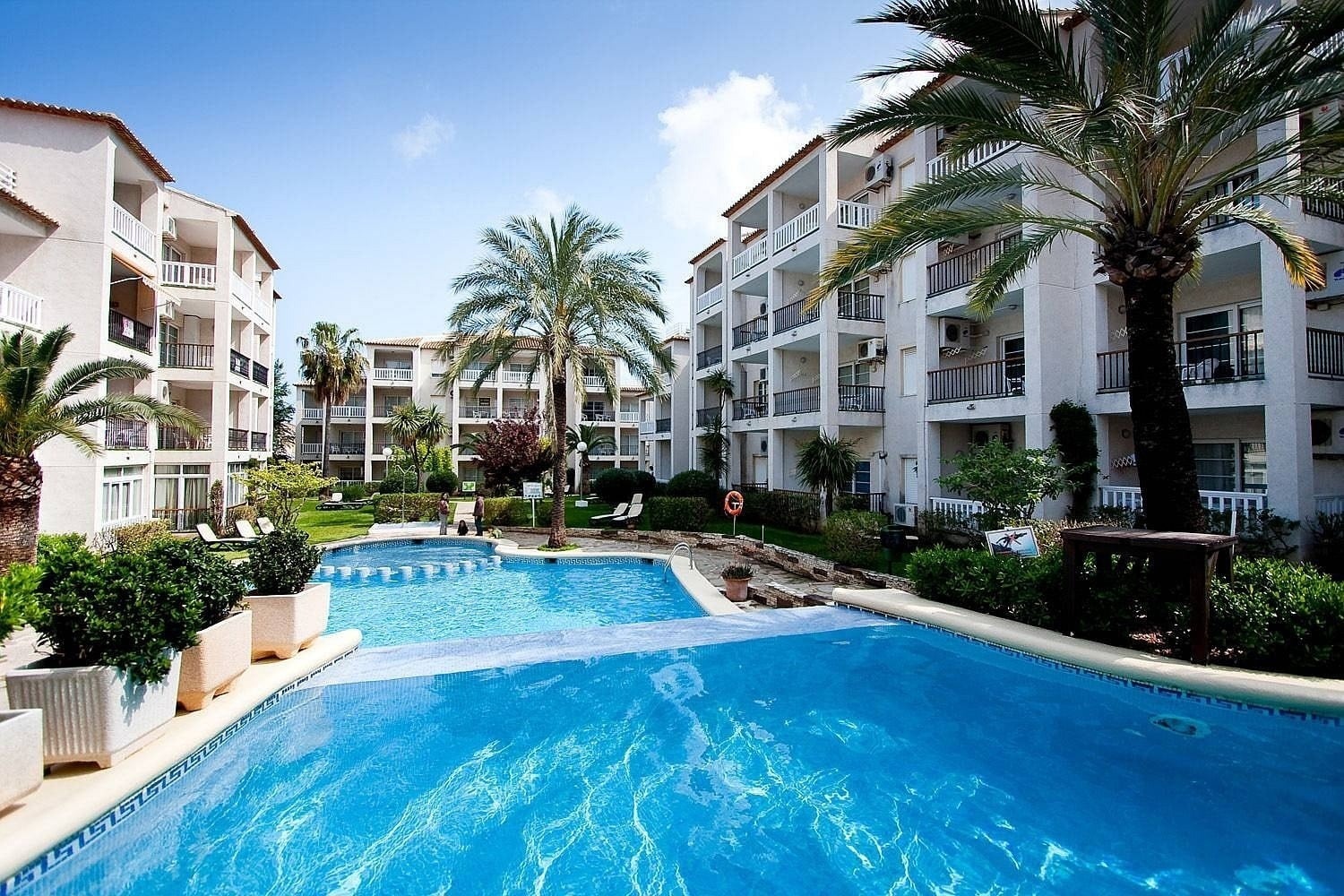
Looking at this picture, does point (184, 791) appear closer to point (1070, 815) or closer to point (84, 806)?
point (84, 806)

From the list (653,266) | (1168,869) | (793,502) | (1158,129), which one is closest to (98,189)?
(653,266)

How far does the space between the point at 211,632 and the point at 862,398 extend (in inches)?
767

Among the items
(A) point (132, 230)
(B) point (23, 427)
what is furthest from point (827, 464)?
(A) point (132, 230)

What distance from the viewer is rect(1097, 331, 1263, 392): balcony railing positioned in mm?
12992

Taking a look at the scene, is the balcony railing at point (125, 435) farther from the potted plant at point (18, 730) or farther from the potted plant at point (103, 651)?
the potted plant at point (18, 730)

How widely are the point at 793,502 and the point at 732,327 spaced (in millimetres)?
9867

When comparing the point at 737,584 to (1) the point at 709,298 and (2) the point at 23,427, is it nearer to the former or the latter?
(2) the point at 23,427

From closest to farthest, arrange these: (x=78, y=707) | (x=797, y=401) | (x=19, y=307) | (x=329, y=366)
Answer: (x=78, y=707), (x=19, y=307), (x=797, y=401), (x=329, y=366)

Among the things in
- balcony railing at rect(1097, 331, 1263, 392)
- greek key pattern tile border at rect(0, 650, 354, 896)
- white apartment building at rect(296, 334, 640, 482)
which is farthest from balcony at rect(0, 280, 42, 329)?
white apartment building at rect(296, 334, 640, 482)

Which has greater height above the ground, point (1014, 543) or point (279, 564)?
point (279, 564)

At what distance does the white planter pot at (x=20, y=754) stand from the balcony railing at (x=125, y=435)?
16643 mm

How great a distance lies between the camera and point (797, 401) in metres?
22.7

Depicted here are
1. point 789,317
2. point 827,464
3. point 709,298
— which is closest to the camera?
point 827,464

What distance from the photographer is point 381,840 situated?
4828 millimetres
